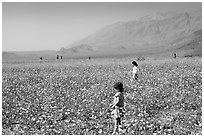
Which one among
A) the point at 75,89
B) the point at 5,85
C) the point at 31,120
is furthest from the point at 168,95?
the point at 5,85

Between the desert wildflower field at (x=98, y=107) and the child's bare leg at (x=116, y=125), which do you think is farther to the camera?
the desert wildflower field at (x=98, y=107)

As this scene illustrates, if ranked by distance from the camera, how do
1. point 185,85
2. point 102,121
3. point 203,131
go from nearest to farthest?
point 203,131
point 102,121
point 185,85

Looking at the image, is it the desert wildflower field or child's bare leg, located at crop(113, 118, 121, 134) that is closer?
child's bare leg, located at crop(113, 118, 121, 134)

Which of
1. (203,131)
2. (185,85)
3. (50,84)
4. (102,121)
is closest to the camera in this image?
(203,131)

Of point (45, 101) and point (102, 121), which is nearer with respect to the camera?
point (102, 121)

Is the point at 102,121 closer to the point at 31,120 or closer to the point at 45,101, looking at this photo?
the point at 31,120

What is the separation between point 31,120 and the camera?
55.3 feet

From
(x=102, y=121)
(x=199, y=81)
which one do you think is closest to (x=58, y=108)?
(x=102, y=121)

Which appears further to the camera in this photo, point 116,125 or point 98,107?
point 98,107

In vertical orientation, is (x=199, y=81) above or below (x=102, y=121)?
above

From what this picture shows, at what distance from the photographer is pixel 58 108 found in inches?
757

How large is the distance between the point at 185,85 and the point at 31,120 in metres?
11.1

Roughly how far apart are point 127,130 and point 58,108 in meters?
5.85

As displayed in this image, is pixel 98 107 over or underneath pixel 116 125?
over
